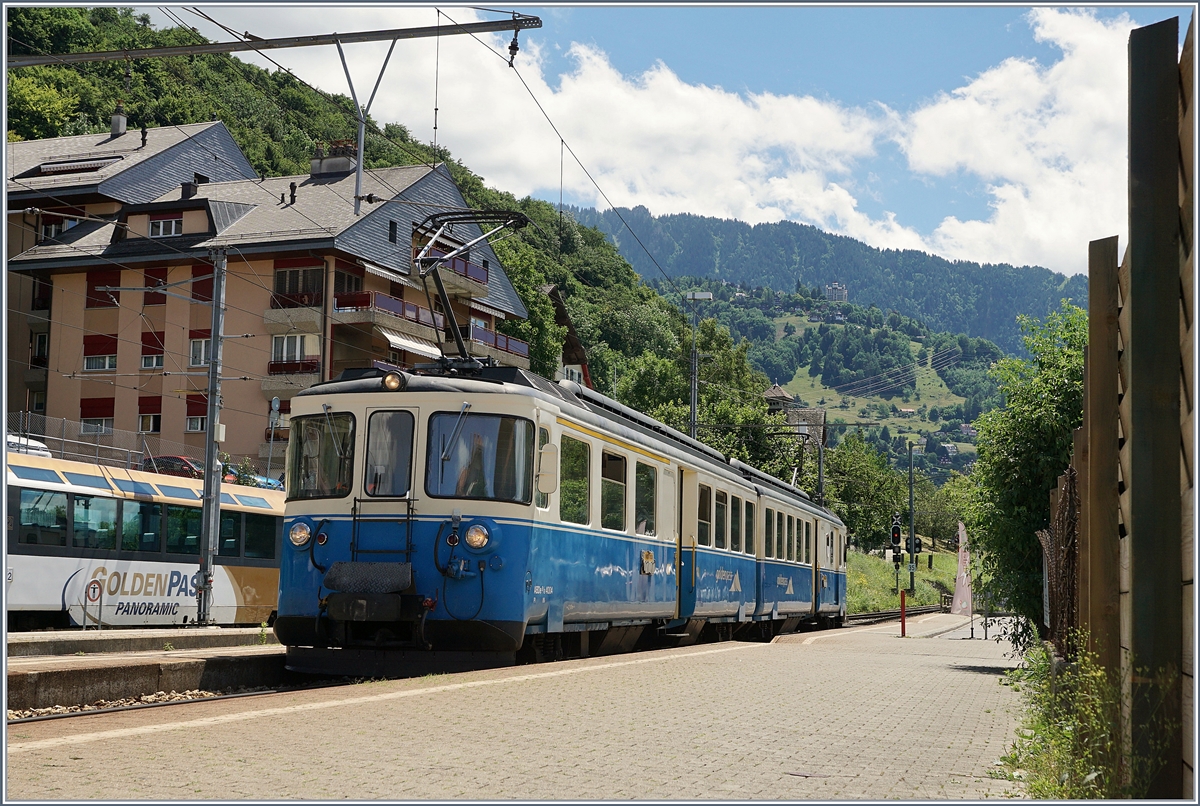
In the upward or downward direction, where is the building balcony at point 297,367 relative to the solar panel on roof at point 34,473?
upward

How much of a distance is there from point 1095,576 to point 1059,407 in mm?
11461

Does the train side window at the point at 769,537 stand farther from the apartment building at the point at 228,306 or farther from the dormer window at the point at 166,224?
the dormer window at the point at 166,224

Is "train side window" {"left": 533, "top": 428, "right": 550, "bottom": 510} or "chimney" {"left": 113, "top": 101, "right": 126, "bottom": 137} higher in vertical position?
"chimney" {"left": 113, "top": 101, "right": 126, "bottom": 137}

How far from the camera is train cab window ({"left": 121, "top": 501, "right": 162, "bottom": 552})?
23234 mm

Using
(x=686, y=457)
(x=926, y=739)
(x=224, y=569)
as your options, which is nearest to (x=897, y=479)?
(x=224, y=569)

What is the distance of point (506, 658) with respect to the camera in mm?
12000

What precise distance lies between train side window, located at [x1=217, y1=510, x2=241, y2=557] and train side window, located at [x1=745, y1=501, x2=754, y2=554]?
1133cm

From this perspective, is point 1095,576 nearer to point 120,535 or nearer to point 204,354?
point 120,535

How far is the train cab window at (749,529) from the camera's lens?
68.9 ft

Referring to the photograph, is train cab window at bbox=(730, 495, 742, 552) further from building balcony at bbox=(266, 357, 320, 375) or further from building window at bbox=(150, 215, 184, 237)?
building window at bbox=(150, 215, 184, 237)

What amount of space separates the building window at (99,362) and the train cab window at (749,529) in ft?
107

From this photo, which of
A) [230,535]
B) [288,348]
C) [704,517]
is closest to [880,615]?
[288,348]

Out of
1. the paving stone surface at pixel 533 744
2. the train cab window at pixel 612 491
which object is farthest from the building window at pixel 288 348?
the paving stone surface at pixel 533 744

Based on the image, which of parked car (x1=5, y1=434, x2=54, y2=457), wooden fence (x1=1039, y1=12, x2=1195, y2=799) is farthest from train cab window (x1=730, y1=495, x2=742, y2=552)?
wooden fence (x1=1039, y1=12, x2=1195, y2=799)
